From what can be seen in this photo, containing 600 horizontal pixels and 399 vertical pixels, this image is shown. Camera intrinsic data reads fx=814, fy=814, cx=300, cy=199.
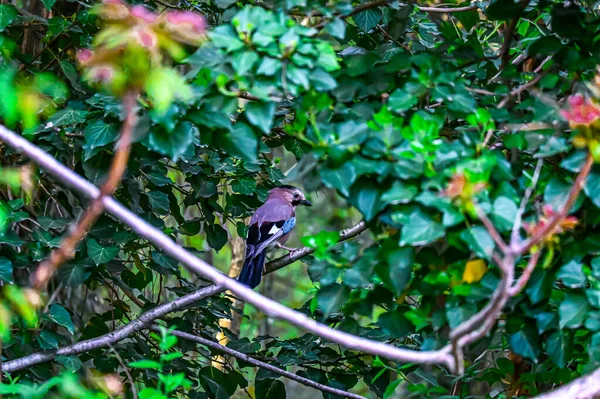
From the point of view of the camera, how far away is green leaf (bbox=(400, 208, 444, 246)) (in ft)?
7.47

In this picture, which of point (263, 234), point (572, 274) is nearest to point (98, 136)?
point (572, 274)

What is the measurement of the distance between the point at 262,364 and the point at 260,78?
6.74 ft

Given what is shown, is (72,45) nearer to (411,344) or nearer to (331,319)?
(331,319)

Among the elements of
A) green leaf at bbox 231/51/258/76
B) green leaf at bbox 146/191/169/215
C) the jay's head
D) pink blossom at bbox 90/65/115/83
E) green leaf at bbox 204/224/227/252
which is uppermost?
pink blossom at bbox 90/65/115/83

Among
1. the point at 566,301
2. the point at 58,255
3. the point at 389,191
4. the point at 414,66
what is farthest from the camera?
the point at 414,66

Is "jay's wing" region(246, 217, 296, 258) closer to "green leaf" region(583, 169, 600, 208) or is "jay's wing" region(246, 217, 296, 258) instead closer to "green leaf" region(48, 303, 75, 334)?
"green leaf" region(48, 303, 75, 334)

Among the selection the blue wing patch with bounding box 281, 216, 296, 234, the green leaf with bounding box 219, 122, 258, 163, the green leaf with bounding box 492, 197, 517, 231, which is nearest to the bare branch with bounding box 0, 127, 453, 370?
the green leaf with bounding box 492, 197, 517, 231

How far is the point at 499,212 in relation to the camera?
2297 mm

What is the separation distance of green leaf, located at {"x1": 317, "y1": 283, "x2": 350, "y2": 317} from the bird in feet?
7.75

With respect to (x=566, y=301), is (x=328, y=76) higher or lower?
higher

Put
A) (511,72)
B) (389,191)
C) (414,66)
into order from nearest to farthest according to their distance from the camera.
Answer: (389,191)
(414,66)
(511,72)

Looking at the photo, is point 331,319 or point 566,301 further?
point 331,319

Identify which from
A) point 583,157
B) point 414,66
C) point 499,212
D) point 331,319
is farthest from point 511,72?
point 331,319

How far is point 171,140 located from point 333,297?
732mm
